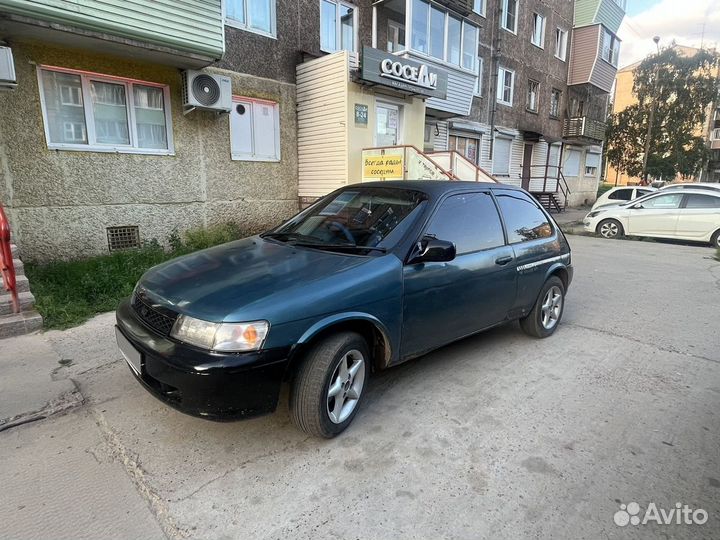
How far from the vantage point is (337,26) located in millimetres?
10453

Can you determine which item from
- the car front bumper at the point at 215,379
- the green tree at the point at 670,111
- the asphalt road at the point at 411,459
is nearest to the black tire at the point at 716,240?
the asphalt road at the point at 411,459

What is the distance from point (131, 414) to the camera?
9.76 ft

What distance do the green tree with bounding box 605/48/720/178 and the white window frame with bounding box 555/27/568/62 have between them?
10.6m

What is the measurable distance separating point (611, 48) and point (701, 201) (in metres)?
14.0

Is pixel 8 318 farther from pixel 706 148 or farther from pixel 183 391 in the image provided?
pixel 706 148

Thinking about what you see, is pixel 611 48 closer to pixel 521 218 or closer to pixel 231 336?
pixel 521 218

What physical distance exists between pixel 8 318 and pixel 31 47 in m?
4.57

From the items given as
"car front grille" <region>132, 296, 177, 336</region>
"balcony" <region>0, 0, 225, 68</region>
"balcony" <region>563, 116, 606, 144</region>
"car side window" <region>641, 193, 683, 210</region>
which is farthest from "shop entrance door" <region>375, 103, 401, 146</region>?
"balcony" <region>563, 116, 606, 144</region>

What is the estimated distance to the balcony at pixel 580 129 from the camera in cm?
2017

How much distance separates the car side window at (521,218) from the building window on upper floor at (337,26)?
307 inches

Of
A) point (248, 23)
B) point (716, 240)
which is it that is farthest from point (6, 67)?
point (716, 240)

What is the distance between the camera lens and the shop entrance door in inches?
417

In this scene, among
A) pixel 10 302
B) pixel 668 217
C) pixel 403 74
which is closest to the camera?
pixel 10 302

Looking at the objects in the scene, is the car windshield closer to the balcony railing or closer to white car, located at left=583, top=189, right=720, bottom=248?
white car, located at left=583, top=189, right=720, bottom=248
